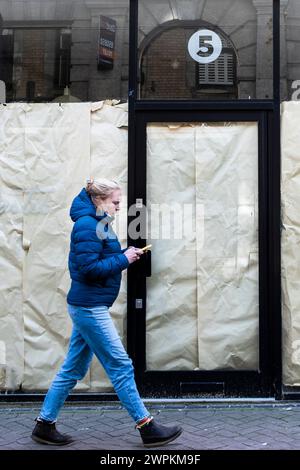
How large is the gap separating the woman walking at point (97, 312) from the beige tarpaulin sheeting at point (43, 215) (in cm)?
121

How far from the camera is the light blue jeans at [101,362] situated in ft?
16.0

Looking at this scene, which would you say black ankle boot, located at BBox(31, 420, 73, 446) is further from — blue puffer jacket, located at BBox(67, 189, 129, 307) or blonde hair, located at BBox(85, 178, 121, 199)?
blonde hair, located at BBox(85, 178, 121, 199)

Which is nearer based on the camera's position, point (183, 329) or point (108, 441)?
point (108, 441)

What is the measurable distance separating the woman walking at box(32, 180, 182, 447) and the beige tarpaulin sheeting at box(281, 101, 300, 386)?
5.54 feet

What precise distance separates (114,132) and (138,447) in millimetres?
2878

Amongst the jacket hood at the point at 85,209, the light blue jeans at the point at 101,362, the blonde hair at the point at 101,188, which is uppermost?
the blonde hair at the point at 101,188

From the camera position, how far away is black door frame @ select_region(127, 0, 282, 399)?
6.21m

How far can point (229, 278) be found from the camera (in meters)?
6.30

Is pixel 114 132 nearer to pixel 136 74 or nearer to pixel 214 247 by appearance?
pixel 136 74

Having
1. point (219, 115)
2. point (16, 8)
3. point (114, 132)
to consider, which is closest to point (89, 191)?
point (114, 132)

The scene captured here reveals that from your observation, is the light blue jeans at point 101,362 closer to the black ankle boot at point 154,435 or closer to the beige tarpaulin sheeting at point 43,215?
the black ankle boot at point 154,435

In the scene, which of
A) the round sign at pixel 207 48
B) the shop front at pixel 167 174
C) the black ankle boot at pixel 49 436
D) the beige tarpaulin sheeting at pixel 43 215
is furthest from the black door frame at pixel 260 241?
the black ankle boot at pixel 49 436

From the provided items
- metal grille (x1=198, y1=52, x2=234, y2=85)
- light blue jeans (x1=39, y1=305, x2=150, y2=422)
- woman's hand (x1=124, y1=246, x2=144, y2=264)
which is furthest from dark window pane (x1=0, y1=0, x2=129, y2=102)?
light blue jeans (x1=39, y1=305, x2=150, y2=422)

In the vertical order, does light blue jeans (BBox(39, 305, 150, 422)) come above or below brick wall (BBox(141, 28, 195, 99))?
below
